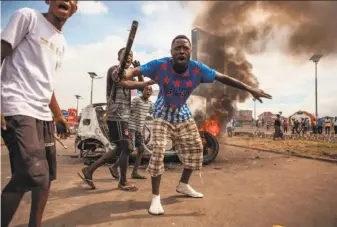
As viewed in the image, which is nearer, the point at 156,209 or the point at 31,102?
the point at 31,102

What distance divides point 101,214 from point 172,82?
5.58 ft

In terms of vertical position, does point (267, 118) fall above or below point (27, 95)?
above

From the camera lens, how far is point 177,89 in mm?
3541

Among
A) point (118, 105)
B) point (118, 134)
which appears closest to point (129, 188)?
point (118, 134)

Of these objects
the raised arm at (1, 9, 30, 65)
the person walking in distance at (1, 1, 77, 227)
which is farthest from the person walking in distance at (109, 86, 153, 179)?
the raised arm at (1, 9, 30, 65)

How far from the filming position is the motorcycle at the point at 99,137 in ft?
22.4

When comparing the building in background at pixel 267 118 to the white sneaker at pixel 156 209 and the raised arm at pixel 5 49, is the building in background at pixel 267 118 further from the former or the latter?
the raised arm at pixel 5 49

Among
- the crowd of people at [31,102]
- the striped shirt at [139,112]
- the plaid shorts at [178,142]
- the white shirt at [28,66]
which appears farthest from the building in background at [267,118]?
the white shirt at [28,66]

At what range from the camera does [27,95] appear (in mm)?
2104

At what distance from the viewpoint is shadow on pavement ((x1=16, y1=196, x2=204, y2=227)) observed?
9.37 ft

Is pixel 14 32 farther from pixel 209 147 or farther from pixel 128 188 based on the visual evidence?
pixel 209 147

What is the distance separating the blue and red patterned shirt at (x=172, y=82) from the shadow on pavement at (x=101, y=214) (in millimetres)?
1106

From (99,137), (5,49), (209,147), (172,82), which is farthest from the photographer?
(209,147)

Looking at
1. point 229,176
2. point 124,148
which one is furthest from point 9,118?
point 229,176
